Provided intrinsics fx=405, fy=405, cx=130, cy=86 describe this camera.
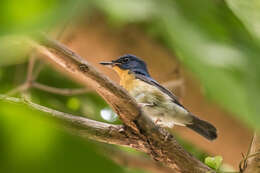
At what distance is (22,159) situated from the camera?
0.70ft

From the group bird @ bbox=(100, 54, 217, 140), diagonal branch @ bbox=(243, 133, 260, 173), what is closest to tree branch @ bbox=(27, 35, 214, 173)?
diagonal branch @ bbox=(243, 133, 260, 173)

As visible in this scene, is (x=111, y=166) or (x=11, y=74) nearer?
(x=111, y=166)

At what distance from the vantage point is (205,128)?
7.25 ft

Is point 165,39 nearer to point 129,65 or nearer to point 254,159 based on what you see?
point 254,159

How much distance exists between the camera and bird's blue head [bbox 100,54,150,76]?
→ 2495mm

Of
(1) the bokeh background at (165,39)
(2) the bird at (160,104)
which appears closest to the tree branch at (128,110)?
(1) the bokeh background at (165,39)

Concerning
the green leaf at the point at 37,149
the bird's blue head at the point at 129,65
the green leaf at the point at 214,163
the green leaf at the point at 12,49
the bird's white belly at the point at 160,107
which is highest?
the bird's blue head at the point at 129,65

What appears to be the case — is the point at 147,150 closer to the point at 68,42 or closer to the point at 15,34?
the point at 68,42

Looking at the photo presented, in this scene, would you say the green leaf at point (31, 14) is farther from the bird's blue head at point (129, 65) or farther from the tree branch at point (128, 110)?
the bird's blue head at point (129, 65)

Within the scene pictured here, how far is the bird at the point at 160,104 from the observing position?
7.37 ft

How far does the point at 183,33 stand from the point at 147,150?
1.21 metres

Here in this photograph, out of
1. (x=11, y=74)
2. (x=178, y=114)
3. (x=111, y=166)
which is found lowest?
(x=111, y=166)

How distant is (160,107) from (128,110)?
49.8 inches

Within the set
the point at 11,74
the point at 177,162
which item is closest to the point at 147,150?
the point at 177,162
